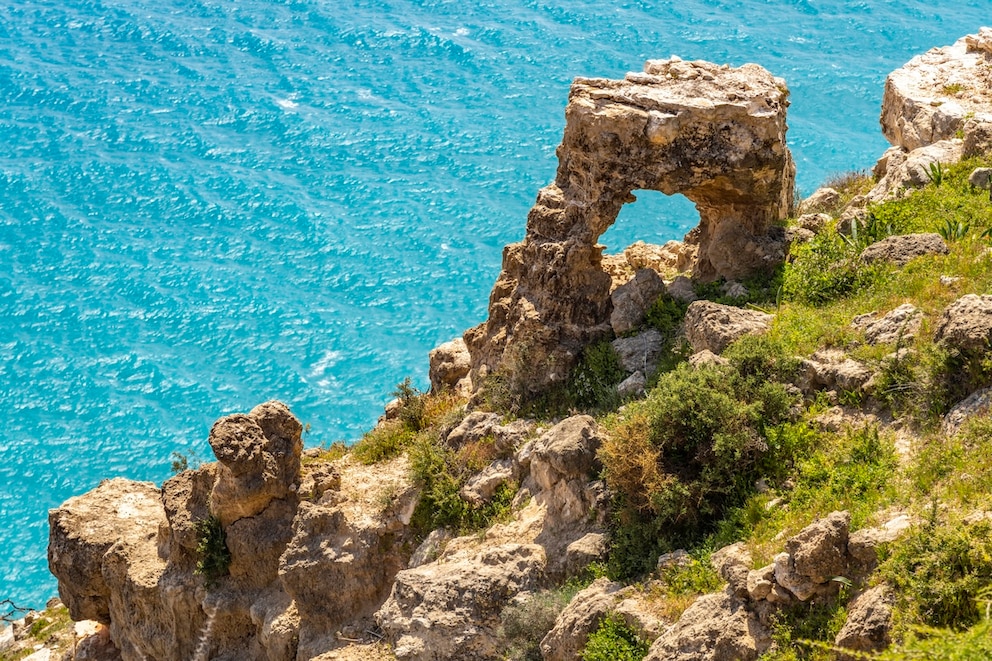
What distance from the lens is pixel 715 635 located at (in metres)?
8.44

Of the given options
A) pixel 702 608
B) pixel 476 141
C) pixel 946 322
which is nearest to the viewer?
pixel 702 608

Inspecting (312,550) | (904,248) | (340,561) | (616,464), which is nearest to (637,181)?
(904,248)

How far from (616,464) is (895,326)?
3.05 m

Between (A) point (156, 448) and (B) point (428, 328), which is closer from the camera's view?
(A) point (156, 448)

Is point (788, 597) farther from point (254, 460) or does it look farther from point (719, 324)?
point (254, 460)

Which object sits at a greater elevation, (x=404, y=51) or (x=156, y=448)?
(x=404, y=51)

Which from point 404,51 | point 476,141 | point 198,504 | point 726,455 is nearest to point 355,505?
point 198,504

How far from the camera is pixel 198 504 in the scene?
13391mm

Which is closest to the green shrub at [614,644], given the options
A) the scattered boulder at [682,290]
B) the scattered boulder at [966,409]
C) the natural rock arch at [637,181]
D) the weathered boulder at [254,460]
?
the scattered boulder at [966,409]

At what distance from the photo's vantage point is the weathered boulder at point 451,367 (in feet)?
52.0

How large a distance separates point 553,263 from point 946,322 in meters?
5.06

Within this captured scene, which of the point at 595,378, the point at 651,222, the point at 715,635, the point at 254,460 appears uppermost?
the point at 715,635

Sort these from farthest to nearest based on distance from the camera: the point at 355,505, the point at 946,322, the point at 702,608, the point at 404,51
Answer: the point at 404,51, the point at 355,505, the point at 946,322, the point at 702,608

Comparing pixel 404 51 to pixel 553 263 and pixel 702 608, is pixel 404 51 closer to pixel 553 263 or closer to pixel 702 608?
pixel 553 263
